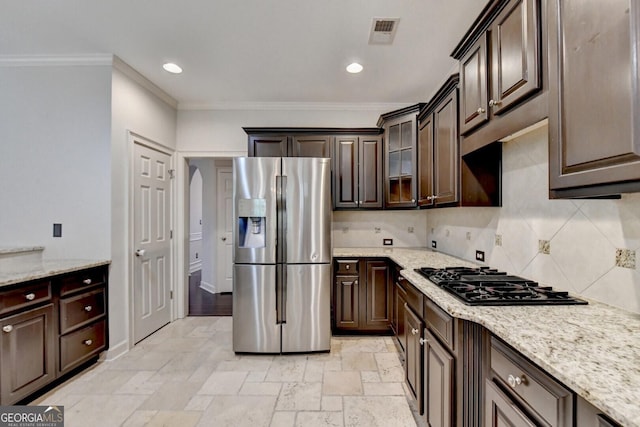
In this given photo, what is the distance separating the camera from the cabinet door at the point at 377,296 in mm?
3094

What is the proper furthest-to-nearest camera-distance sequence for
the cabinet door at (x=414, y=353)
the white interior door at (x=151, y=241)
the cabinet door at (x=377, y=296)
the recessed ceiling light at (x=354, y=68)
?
the cabinet door at (x=377, y=296) → the white interior door at (x=151, y=241) → the recessed ceiling light at (x=354, y=68) → the cabinet door at (x=414, y=353)

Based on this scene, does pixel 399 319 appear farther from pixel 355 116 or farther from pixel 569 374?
pixel 355 116

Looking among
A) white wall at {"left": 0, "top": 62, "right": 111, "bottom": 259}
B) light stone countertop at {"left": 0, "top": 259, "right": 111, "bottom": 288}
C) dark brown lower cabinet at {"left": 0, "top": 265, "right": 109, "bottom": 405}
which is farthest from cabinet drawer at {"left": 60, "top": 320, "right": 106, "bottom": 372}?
white wall at {"left": 0, "top": 62, "right": 111, "bottom": 259}

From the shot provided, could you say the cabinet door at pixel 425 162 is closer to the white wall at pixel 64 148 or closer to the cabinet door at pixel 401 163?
the cabinet door at pixel 401 163

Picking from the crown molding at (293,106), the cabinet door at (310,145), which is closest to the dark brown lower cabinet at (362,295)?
the cabinet door at (310,145)

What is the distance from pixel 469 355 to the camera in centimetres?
126

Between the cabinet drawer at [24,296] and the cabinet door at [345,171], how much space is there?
2.60 m

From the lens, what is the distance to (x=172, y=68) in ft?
9.18

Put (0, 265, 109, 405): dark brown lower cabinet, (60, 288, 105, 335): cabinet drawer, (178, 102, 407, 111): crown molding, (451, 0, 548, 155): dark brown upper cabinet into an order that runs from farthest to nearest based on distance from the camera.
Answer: (178, 102, 407, 111): crown molding → (60, 288, 105, 335): cabinet drawer → (0, 265, 109, 405): dark brown lower cabinet → (451, 0, 548, 155): dark brown upper cabinet

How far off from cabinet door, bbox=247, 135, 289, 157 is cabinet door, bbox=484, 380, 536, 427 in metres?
2.88

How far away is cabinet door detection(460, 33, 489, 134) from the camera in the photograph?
1.61 metres

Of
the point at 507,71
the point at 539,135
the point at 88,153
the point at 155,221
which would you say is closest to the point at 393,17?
the point at 507,71

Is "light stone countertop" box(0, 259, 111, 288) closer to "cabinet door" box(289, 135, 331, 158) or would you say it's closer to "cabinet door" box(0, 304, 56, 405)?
"cabinet door" box(0, 304, 56, 405)

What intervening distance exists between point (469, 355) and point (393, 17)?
213cm
